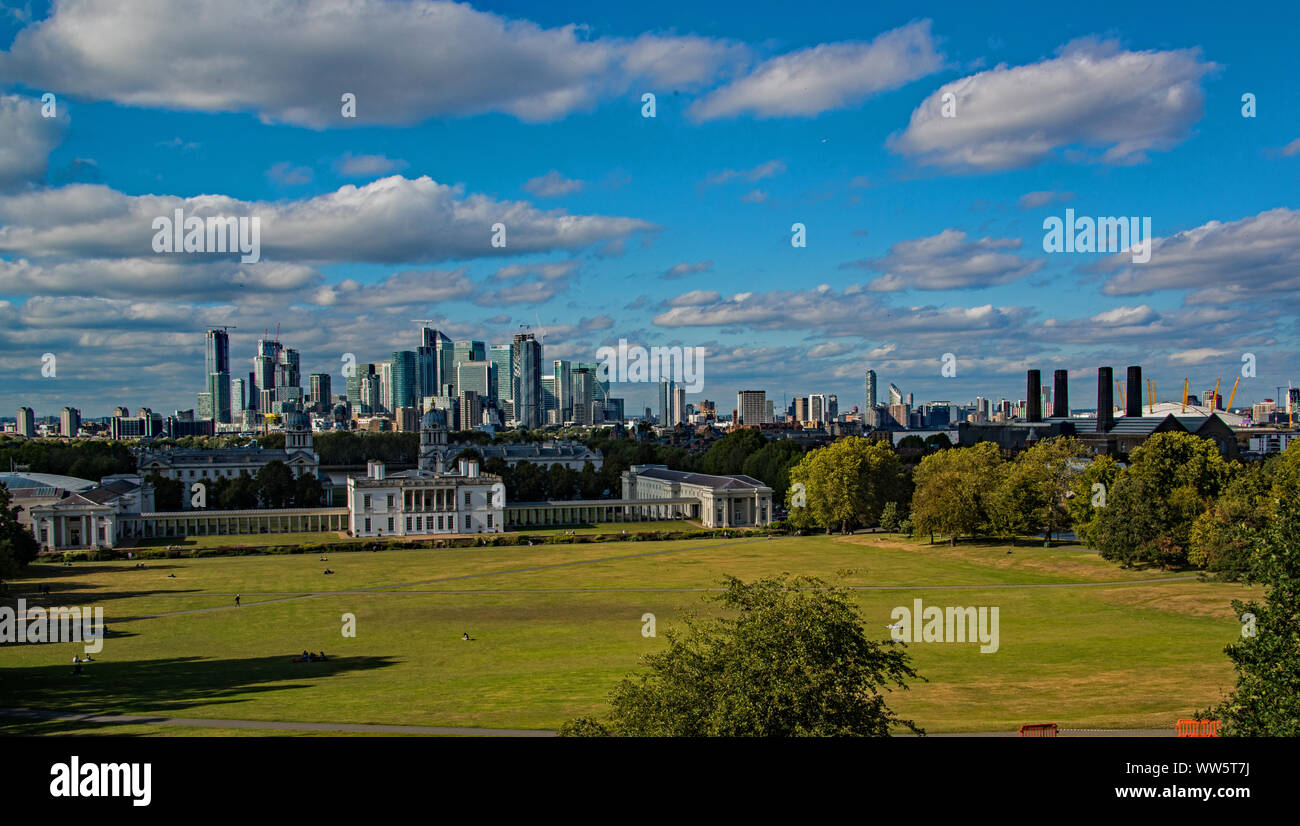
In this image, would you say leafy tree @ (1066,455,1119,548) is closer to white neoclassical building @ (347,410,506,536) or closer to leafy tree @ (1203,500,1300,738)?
leafy tree @ (1203,500,1300,738)

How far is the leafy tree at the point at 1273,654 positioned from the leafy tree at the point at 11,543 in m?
52.9

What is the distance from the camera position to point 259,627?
53812 millimetres

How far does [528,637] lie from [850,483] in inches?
2392

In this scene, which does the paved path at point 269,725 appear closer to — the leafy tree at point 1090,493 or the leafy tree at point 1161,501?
the leafy tree at point 1161,501

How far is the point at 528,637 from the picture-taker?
49844mm

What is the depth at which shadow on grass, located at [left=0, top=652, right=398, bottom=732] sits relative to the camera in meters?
35.3

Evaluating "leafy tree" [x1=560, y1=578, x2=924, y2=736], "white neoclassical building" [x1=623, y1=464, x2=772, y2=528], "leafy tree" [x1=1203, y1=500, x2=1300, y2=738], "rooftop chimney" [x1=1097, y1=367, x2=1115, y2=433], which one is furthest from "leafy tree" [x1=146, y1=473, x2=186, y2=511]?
"rooftop chimney" [x1=1097, y1=367, x2=1115, y2=433]

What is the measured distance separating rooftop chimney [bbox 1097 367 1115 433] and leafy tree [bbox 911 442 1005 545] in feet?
333

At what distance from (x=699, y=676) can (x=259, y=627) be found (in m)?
39.9

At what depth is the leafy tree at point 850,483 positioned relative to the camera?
104 meters
